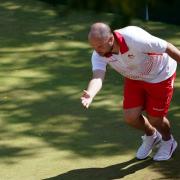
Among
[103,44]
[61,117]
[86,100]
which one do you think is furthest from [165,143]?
[61,117]

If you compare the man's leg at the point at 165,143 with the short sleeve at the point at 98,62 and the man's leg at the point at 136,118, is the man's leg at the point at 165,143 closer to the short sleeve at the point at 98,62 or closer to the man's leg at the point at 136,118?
the man's leg at the point at 136,118

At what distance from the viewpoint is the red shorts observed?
14.6 ft

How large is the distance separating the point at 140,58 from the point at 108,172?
102cm

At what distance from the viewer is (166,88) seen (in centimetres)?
446

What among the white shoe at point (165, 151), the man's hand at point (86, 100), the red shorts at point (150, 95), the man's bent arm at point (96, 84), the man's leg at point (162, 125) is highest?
the man's bent arm at point (96, 84)

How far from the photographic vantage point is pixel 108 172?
461 centimetres

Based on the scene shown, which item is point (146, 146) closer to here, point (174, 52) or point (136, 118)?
point (136, 118)

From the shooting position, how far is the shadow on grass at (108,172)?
179 inches

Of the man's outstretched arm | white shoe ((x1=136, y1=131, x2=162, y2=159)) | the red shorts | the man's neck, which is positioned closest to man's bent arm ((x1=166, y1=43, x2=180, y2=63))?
the man's neck

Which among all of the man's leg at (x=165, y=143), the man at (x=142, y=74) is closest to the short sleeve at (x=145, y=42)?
the man at (x=142, y=74)

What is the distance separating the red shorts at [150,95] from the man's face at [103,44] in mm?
546

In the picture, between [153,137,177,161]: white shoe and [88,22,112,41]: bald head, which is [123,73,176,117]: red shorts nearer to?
[153,137,177,161]: white shoe

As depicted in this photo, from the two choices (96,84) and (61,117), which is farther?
(61,117)

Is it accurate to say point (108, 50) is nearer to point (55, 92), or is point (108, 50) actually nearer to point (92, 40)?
point (92, 40)
